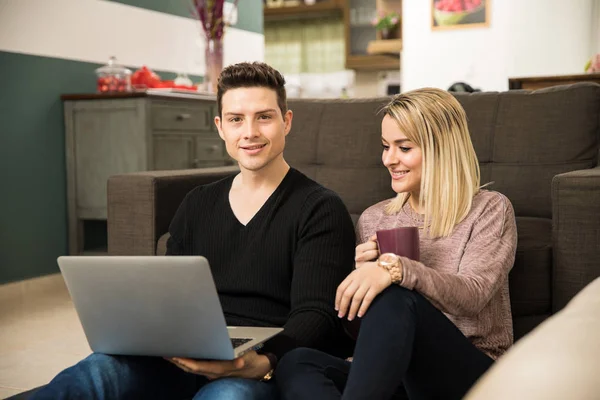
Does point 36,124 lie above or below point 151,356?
above

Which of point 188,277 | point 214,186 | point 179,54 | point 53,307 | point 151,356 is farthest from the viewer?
point 179,54

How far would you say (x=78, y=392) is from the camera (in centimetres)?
139

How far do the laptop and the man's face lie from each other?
0.41m

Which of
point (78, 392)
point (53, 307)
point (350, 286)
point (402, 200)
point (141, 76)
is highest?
point (141, 76)

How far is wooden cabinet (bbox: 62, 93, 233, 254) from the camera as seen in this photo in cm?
409

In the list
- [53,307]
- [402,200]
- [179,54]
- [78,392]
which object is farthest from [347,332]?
[179,54]

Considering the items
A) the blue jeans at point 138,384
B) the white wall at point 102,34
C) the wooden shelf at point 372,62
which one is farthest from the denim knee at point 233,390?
the wooden shelf at point 372,62

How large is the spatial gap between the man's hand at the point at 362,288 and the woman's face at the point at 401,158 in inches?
14.5

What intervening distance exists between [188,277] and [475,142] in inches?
60.9

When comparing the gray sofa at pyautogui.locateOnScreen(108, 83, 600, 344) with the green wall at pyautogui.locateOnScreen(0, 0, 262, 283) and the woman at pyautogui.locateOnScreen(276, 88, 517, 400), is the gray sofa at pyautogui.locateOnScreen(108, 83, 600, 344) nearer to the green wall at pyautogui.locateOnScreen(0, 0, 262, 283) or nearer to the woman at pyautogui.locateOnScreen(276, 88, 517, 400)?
the woman at pyautogui.locateOnScreen(276, 88, 517, 400)

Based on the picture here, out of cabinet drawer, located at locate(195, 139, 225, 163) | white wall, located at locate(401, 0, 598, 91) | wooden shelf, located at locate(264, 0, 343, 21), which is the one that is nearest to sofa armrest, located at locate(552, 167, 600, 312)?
cabinet drawer, located at locate(195, 139, 225, 163)

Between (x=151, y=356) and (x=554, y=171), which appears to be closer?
(x=151, y=356)

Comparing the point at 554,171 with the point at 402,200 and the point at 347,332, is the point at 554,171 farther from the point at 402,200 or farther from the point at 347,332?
the point at 347,332

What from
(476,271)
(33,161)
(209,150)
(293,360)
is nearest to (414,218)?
(476,271)
